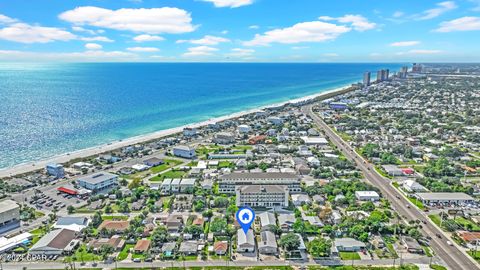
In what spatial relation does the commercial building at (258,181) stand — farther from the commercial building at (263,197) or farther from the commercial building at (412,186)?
the commercial building at (412,186)

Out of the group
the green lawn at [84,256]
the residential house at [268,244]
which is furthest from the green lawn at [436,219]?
the green lawn at [84,256]

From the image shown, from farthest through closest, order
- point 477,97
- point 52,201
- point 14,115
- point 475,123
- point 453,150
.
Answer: point 477,97 → point 14,115 → point 475,123 → point 453,150 → point 52,201

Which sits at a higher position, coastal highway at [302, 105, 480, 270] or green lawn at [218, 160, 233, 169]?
green lawn at [218, 160, 233, 169]

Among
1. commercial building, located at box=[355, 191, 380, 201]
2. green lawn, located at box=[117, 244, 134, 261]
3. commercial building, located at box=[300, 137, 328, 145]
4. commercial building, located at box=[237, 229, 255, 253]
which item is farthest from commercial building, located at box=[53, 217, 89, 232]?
commercial building, located at box=[300, 137, 328, 145]

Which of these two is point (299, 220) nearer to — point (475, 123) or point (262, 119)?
point (262, 119)

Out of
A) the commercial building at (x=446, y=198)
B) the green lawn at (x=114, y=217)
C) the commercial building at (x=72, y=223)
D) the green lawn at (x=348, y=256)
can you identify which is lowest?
the green lawn at (x=348, y=256)

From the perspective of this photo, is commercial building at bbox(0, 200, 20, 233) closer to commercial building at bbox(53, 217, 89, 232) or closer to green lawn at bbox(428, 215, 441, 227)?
commercial building at bbox(53, 217, 89, 232)

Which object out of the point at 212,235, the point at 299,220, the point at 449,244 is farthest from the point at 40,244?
the point at 449,244
